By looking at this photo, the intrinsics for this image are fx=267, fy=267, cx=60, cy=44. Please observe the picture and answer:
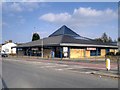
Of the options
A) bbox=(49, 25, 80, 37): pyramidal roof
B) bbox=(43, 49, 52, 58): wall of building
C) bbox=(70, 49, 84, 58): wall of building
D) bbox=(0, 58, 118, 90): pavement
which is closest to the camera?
bbox=(0, 58, 118, 90): pavement

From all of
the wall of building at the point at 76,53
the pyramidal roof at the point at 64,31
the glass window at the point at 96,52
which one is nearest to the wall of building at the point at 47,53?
the wall of building at the point at 76,53

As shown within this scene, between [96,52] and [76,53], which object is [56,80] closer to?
[76,53]

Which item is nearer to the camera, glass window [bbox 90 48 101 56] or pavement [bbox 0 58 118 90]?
pavement [bbox 0 58 118 90]

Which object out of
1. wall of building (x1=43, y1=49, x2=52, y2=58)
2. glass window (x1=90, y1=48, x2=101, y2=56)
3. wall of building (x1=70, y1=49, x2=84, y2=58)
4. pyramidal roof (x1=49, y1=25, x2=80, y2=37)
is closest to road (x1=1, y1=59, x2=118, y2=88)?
wall of building (x1=70, y1=49, x2=84, y2=58)

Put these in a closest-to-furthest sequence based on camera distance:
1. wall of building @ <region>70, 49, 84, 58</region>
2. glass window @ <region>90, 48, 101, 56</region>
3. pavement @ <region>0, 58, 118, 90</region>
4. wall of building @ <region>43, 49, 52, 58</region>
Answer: pavement @ <region>0, 58, 118, 90</region>
wall of building @ <region>70, 49, 84, 58</region>
wall of building @ <region>43, 49, 52, 58</region>
glass window @ <region>90, 48, 101, 56</region>

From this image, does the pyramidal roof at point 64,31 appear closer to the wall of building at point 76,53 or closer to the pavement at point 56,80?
the wall of building at point 76,53

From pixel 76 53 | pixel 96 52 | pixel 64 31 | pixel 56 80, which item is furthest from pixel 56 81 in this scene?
pixel 64 31

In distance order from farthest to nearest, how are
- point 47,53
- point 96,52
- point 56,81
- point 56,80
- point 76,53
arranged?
point 96,52 < point 47,53 < point 76,53 < point 56,80 < point 56,81

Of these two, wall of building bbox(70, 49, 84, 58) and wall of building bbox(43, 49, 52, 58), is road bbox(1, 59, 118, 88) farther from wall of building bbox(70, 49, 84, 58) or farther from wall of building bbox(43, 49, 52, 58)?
wall of building bbox(43, 49, 52, 58)

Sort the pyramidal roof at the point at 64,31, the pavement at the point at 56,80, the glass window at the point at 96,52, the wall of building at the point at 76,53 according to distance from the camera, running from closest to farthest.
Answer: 1. the pavement at the point at 56,80
2. the wall of building at the point at 76,53
3. the glass window at the point at 96,52
4. the pyramidal roof at the point at 64,31

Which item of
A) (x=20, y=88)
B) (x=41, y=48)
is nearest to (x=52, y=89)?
(x=20, y=88)

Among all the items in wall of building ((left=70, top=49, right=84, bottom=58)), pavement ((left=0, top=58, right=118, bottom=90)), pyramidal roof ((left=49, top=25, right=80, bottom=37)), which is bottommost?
pavement ((left=0, top=58, right=118, bottom=90))

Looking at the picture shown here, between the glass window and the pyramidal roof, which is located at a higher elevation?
the pyramidal roof

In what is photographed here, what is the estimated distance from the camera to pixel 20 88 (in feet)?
39.8
